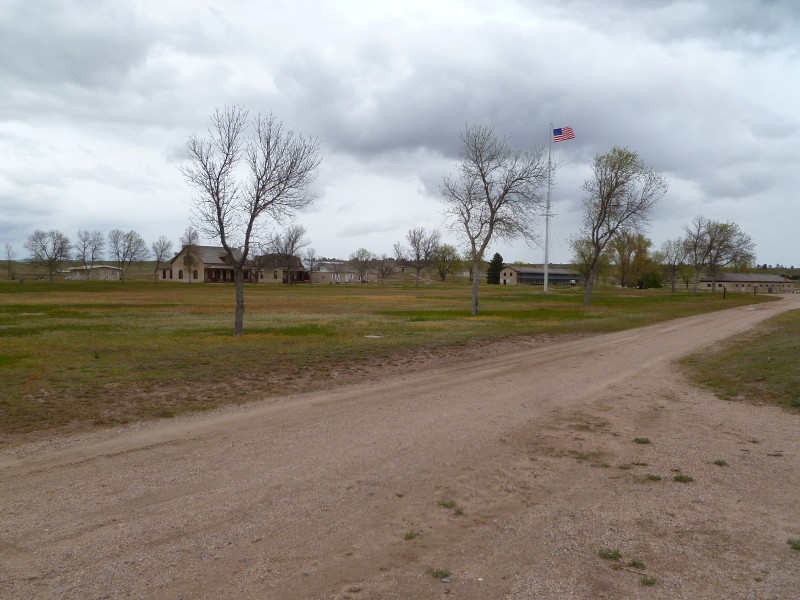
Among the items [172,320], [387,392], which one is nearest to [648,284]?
[172,320]

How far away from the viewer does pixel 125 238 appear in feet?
412

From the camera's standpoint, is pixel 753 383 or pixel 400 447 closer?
pixel 400 447

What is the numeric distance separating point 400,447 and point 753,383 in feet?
27.9

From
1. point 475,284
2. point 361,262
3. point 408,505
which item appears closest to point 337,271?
point 361,262

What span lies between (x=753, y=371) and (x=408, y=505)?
425 inches

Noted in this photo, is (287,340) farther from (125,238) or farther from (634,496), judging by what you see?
(125,238)

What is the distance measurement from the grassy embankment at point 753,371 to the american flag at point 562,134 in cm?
4170

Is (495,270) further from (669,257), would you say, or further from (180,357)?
(180,357)

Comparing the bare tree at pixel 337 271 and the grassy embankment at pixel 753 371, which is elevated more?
the bare tree at pixel 337 271

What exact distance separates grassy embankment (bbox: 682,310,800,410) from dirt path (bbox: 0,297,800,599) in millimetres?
1248

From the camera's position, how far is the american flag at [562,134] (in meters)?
56.1

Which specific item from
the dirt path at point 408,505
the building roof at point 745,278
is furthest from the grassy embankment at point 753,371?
the building roof at point 745,278

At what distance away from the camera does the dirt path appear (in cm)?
419

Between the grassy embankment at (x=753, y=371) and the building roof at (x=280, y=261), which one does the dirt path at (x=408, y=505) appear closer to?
the grassy embankment at (x=753, y=371)
